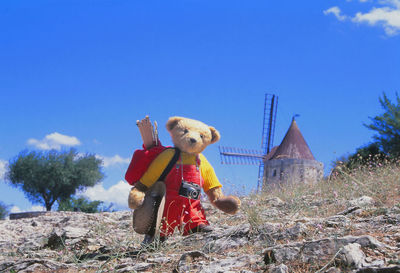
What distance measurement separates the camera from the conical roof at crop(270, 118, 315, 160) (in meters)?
18.6

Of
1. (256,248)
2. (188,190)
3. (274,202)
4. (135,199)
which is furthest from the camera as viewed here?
(274,202)

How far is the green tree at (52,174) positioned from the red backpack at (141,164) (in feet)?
64.0

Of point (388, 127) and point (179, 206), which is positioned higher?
point (388, 127)

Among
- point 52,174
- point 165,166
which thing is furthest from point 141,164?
point 52,174

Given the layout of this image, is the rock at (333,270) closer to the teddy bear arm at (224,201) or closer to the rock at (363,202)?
the teddy bear arm at (224,201)

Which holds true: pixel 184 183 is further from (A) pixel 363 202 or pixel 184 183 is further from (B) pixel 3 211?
(B) pixel 3 211

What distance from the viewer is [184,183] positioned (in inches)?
230

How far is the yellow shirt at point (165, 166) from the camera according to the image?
19.3 feet

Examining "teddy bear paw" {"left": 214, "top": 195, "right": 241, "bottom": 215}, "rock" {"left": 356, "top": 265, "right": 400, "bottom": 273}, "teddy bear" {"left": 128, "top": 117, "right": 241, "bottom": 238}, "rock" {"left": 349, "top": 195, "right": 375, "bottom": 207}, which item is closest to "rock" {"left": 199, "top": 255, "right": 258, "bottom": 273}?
"rock" {"left": 356, "top": 265, "right": 400, "bottom": 273}

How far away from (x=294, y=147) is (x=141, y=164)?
45.3ft

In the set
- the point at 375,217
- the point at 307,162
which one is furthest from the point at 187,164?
the point at 307,162

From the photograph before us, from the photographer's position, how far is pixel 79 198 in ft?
63.5

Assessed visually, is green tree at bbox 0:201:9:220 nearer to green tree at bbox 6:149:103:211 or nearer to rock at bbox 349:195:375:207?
green tree at bbox 6:149:103:211

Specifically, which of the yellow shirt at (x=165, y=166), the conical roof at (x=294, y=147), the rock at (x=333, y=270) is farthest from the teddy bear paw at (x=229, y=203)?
the conical roof at (x=294, y=147)
